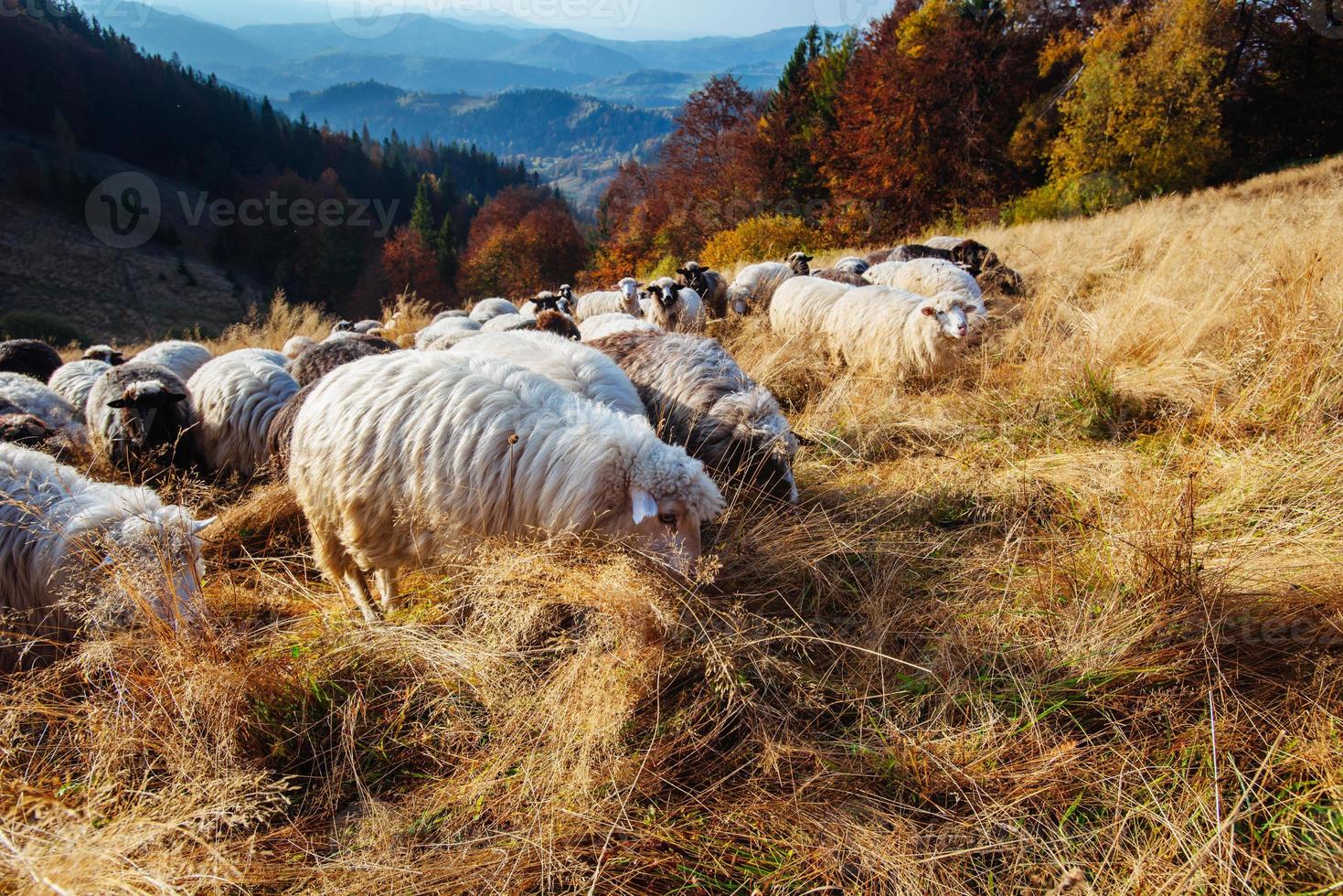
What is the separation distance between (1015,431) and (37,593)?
18.6ft

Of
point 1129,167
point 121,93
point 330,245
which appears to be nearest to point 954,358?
→ point 1129,167

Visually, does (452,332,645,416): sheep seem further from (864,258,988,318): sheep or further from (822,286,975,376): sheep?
(864,258,988,318): sheep

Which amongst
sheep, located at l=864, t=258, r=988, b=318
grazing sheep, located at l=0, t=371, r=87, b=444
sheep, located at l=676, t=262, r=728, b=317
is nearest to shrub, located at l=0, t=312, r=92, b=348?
grazing sheep, located at l=0, t=371, r=87, b=444

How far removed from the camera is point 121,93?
71125 mm

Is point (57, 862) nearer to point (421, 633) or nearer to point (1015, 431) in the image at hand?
point (421, 633)

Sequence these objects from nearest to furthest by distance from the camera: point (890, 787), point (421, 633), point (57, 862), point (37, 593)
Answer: point (57, 862), point (890, 787), point (421, 633), point (37, 593)

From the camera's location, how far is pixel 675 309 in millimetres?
9953

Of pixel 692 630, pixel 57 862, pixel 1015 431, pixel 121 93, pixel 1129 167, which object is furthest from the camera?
pixel 121 93

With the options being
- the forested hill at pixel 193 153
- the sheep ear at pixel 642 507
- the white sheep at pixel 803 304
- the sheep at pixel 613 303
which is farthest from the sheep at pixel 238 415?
the forested hill at pixel 193 153

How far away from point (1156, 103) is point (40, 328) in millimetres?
53229

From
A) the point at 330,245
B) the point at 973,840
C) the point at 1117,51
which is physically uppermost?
the point at 1117,51

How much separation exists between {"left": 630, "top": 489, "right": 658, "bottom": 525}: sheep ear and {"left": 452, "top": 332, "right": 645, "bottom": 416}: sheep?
2.66ft

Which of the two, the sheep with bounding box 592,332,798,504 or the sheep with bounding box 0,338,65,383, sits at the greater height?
the sheep with bounding box 592,332,798,504

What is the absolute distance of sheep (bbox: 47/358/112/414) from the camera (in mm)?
7293
